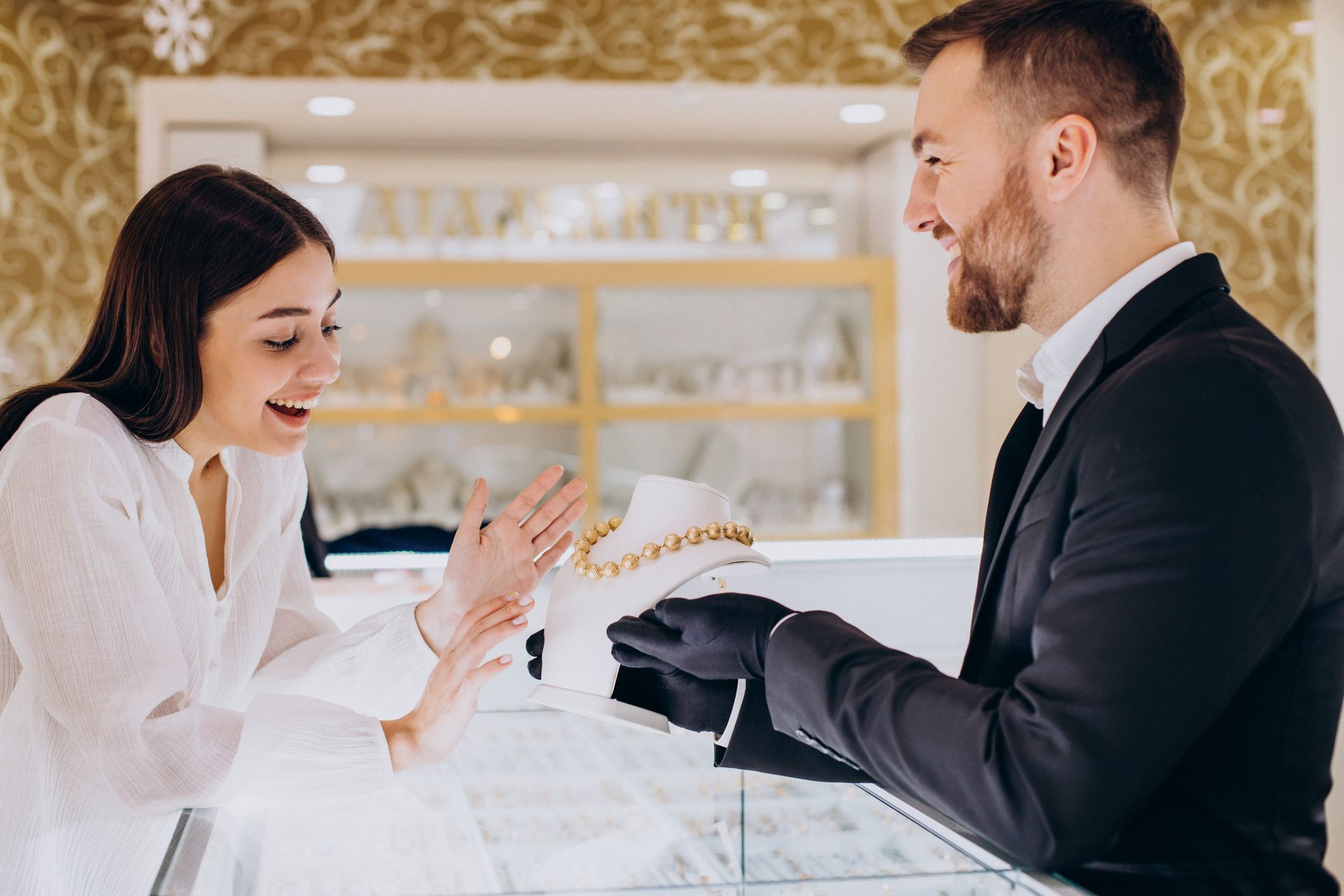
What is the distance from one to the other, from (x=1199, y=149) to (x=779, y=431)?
5.85ft

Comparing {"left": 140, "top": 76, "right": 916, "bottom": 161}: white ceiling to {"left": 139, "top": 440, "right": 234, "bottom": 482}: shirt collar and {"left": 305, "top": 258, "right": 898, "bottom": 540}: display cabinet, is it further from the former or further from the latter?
{"left": 139, "top": 440, "right": 234, "bottom": 482}: shirt collar

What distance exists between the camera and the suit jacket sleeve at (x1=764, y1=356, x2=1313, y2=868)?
0.73 meters

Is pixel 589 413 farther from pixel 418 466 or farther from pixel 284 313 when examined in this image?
pixel 284 313

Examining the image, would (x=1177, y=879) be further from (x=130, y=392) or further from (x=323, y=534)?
(x=323, y=534)

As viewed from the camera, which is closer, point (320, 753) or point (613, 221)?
point (320, 753)

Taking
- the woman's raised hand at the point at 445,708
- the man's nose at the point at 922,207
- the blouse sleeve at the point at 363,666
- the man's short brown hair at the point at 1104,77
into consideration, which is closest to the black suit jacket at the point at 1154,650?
the man's short brown hair at the point at 1104,77

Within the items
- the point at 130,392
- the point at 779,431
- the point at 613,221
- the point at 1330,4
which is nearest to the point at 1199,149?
the point at 1330,4

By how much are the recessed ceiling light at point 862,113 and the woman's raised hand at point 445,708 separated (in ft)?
9.47

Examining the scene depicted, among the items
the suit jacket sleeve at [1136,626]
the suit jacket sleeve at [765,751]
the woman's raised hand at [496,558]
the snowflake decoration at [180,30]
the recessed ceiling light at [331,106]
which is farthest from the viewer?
the recessed ceiling light at [331,106]

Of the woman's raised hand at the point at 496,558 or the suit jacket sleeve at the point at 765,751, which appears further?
the woman's raised hand at the point at 496,558

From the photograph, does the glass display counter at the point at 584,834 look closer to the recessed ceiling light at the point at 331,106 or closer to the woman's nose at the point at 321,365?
the woman's nose at the point at 321,365

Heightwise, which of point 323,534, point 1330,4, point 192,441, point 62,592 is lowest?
point 323,534

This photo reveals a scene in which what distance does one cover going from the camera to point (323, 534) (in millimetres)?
3961

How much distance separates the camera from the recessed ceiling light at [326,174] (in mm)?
3883
